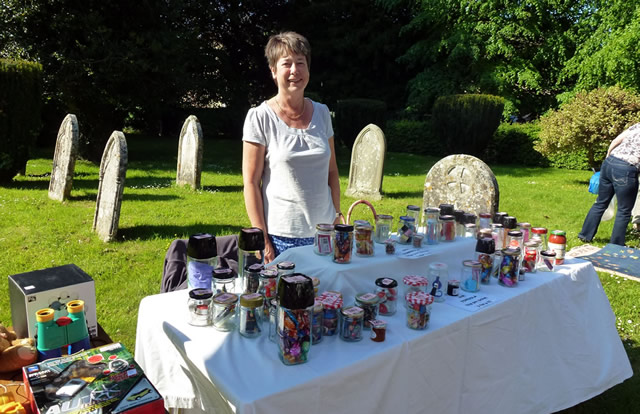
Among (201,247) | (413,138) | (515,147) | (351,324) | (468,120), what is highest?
(468,120)

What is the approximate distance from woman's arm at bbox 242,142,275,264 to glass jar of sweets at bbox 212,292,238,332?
844 millimetres

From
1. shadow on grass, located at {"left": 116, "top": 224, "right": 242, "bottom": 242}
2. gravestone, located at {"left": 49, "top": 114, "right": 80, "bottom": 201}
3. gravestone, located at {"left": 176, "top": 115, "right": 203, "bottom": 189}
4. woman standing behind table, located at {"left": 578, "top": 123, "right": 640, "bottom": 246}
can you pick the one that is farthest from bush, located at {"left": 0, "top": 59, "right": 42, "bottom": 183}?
woman standing behind table, located at {"left": 578, "top": 123, "right": 640, "bottom": 246}

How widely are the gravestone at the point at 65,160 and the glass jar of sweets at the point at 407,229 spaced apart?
649 centimetres

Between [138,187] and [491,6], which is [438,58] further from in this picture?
[138,187]

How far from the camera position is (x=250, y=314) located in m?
2.12

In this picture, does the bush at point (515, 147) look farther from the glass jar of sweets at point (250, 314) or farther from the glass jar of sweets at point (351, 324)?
the glass jar of sweets at point (250, 314)

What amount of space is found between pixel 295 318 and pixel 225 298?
420mm

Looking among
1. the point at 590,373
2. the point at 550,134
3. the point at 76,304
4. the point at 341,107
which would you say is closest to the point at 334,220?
the point at 76,304

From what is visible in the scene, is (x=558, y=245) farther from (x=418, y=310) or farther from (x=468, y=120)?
(x=468, y=120)

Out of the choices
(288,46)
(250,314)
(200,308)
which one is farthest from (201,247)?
(288,46)

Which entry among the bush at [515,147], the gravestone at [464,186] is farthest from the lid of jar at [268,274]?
the bush at [515,147]

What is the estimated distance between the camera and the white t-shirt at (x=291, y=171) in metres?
2.91

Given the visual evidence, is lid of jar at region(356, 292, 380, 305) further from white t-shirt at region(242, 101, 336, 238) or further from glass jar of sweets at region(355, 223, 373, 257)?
white t-shirt at region(242, 101, 336, 238)

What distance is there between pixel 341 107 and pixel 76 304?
1594 cm
